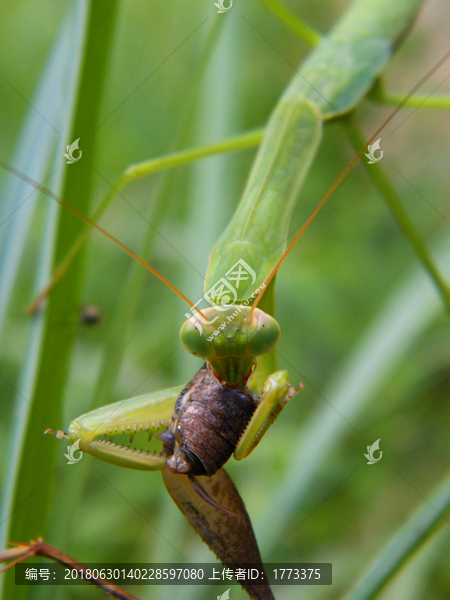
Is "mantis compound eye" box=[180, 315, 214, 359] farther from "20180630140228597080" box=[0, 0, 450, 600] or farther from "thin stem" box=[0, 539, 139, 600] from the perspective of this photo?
"thin stem" box=[0, 539, 139, 600]

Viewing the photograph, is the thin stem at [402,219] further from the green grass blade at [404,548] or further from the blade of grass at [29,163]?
the blade of grass at [29,163]

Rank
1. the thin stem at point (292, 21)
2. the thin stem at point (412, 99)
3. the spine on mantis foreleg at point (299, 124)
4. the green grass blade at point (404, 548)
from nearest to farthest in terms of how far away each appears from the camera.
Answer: the green grass blade at point (404, 548), the spine on mantis foreleg at point (299, 124), the thin stem at point (412, 99), the thin stem at point (292, 21)

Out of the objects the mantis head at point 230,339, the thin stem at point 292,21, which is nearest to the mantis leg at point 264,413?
the mantis head at point 230,339

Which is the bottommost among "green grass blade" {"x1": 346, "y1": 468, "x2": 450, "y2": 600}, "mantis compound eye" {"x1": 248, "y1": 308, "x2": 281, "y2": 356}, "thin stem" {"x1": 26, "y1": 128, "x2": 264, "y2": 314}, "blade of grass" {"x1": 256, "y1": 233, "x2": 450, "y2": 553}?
"green grass blade" {"x1": 346, "y1": 468, "x2": 450, "y2": 600}

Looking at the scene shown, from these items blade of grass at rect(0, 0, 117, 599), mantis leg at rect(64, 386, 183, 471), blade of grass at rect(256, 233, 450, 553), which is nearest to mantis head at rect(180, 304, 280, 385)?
mantis leg at rect(64, 386, 183, 471)

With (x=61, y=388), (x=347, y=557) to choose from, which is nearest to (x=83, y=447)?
(x=61, y=388)

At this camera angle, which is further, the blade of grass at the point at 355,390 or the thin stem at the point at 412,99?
the thin stem at the point at 412,99

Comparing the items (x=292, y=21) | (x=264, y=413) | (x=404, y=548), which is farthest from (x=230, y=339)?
(x=292, y=21)
